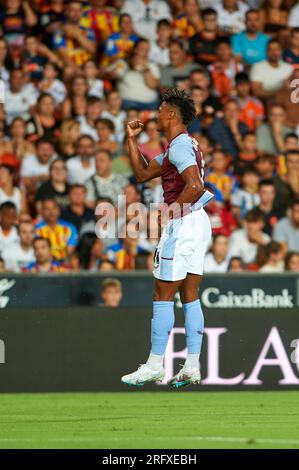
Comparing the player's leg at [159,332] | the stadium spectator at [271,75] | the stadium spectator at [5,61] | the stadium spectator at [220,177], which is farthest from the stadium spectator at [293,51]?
the player's leg at [159,332]

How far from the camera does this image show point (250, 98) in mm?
17016

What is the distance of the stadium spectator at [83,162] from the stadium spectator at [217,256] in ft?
6.78

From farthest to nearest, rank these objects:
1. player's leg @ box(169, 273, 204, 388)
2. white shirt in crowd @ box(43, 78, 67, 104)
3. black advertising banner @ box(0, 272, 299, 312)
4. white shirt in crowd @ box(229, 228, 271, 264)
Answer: white shirt in crowd @ box(43, 78, 67, 104)
white shirt in crowd @ box(229, 228, 271, 264)
black advertising banner @ box(0, 272, 299, 312)
player's leg @ box(169, 273, 204, 388)

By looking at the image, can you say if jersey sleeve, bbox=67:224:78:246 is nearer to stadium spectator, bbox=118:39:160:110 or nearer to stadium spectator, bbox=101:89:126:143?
stadium spectator, bbox=101:89:126:143

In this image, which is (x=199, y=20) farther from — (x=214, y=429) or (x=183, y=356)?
(x=214, y=429)

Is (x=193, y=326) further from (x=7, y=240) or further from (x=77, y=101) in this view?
(x=77, y=101)

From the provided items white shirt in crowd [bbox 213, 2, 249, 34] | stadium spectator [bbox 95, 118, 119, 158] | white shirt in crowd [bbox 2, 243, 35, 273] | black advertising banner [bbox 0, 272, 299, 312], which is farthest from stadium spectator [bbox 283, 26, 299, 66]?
white shirt in crowd [bbox 2, 243, 35, 273]

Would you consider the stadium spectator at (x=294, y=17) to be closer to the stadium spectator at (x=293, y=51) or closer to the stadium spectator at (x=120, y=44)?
the stadium spectator at (x=293, y=51)

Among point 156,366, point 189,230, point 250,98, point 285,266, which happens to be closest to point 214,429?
point 156,366

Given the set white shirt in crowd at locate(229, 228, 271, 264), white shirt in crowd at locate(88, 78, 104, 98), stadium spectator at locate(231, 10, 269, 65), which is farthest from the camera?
stadium spectator at locate(231, 10, 269, 65)

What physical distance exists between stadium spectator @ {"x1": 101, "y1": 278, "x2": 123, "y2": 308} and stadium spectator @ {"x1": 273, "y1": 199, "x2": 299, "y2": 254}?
9.16 feet

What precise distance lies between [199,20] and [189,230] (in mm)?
8897

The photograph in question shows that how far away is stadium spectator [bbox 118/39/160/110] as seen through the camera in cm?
1667

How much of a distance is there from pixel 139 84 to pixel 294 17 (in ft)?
9.63
